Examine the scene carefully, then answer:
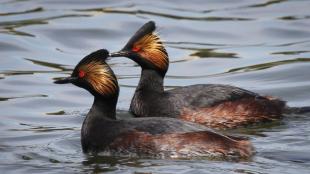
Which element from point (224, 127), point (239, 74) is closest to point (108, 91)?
point (224, 127)

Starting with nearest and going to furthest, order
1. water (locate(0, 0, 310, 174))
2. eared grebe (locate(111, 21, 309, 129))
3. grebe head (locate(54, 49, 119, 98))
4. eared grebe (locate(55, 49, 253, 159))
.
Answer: eared grebe (locate(55, 49, 253, 159)), water (locate(0, 0, 310, 174)), grebe head (locate(54, 49, 119, 98)), eared grebe (locate(111, 21, 309, 129))

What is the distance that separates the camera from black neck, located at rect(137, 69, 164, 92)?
1518 cm

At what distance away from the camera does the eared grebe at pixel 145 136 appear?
477 inches

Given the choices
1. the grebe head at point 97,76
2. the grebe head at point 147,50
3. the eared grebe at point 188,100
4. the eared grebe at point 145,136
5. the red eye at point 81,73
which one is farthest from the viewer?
the grebe head at point 147,50

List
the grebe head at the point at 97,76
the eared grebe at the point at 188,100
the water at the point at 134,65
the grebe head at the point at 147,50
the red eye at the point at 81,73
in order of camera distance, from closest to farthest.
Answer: the water at the point at 134,65
the grebe head at the point at 97,76
the red eye at the point at 81,73
the eared grebe at the point at 188,100
the grebe head at the point at 147,50

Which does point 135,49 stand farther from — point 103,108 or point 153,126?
point 153,126

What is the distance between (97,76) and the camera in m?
12.5

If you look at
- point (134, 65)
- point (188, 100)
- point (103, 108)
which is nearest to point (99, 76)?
point (103, 108)

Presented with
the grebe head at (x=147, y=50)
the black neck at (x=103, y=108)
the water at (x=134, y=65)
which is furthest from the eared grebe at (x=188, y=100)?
the black neck at (x=103, y=108)

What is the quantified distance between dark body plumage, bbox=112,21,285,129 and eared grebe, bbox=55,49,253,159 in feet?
6.77

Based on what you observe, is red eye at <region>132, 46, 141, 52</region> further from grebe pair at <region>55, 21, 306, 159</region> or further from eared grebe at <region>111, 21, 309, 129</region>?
grebe pair at <region>55, 21, 306, 159</region>

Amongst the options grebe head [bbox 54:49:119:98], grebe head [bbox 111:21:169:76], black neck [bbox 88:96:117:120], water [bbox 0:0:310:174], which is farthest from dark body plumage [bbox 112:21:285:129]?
grebe head [bbox 54:49:119:98]

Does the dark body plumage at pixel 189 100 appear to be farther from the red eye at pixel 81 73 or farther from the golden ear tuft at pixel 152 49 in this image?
the red eye at pixel 81 73

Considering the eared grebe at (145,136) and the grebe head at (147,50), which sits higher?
the grebe head at (147,50)
